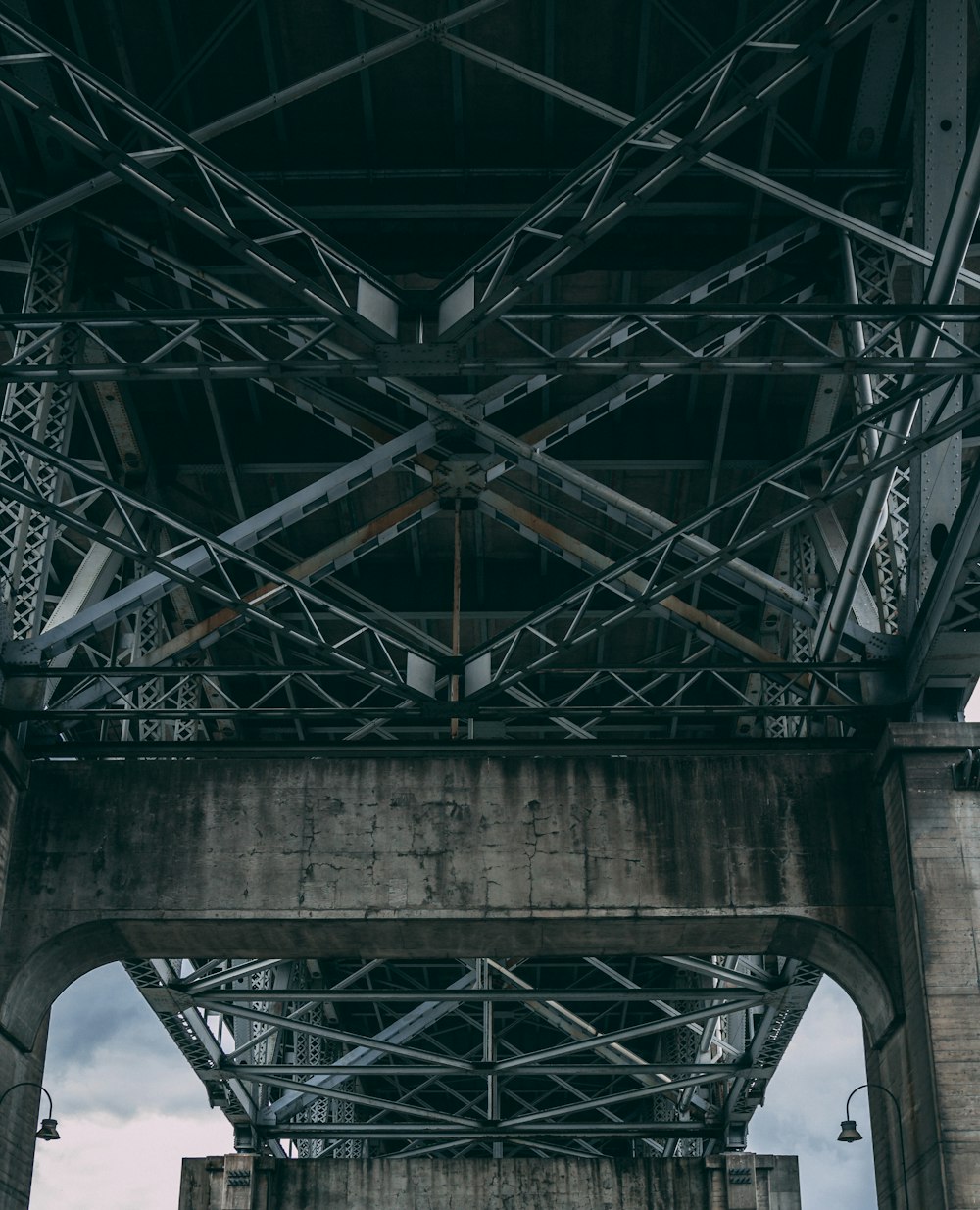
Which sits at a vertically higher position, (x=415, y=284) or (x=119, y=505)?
(x=415, y=284)

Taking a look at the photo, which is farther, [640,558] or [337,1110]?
[337,1110]

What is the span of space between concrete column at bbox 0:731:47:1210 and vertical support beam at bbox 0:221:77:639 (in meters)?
1.45

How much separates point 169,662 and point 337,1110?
21.4 metres

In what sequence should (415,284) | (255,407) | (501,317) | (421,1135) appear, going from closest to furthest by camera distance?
(501,317) → (415,284) → (255,407) → (421,1135)

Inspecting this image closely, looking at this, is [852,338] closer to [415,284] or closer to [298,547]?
[415,284]

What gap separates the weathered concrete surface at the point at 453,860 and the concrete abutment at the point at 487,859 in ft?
0.07

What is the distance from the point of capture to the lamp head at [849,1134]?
22.9m

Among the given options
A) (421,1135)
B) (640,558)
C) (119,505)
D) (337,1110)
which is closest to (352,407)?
(119,505)

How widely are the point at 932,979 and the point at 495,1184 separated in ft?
65.8

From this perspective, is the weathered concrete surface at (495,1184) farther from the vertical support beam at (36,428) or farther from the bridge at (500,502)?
the vertical support beam at (36,428)

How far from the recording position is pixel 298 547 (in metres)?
24.2

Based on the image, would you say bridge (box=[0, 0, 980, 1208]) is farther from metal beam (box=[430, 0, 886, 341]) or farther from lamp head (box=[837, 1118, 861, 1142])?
lamp head (box=[837, 1118, 861, 1142])

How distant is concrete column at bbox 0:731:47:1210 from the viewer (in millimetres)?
16188

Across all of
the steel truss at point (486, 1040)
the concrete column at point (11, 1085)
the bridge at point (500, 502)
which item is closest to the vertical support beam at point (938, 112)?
the bridge at point (500, 502)
